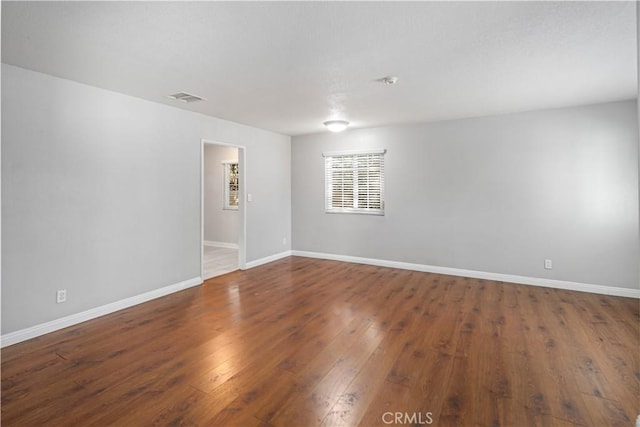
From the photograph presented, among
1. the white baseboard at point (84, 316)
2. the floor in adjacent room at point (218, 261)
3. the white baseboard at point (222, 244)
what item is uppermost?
the white baseboard at point (222, 244)

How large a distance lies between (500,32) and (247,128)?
4.17 meters

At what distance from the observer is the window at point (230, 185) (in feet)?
24.5

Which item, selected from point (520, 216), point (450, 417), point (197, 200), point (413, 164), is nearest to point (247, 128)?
point (197, 200)

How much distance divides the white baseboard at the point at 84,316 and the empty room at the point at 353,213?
0.02 metres

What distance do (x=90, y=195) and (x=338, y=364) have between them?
10.2 feet

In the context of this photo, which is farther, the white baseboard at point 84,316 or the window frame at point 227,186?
the window frame at point 227,186

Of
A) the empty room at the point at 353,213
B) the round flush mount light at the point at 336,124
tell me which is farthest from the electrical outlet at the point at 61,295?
the round flush mount light at the point at 336,124

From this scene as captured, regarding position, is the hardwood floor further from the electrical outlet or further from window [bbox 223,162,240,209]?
window [bbox 223,162,240,209]

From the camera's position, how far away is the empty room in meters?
2.05

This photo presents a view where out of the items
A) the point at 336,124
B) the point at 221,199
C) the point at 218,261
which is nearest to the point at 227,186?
the point at 221,199

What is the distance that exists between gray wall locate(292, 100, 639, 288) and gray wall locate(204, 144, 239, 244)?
270 centimetres

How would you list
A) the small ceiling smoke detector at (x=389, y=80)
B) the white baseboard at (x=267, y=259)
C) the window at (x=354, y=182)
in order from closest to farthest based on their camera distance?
the small ceiling smoke detector at (x=389, y=80) → the white baseboard at (x=267, y=259) → the window at (x=354, y=182)

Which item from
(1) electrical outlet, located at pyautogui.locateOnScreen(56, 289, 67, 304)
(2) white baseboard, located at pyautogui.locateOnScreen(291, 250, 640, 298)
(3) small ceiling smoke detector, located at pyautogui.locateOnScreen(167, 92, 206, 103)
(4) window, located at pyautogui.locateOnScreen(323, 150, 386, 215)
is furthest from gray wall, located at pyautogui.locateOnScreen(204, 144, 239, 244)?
(1) electrical outlet, located at pyautogui.locateOnScreen(56, 289, 67, 304)

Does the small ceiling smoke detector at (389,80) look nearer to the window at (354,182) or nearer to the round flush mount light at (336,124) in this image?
the round flush mount light at (336,124)
